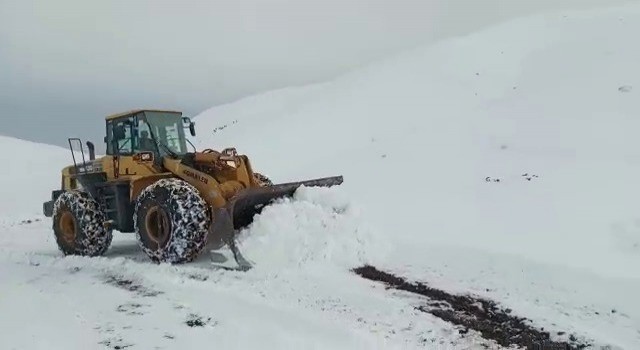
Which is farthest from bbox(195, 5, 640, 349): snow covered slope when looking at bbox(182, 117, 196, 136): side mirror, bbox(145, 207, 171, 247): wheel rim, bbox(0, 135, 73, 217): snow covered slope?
bbox(0, 135, 73, 217): snow covered slope

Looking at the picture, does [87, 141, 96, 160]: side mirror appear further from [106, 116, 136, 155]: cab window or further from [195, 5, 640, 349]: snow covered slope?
[195, 5, 640, 349]: snow covered slope

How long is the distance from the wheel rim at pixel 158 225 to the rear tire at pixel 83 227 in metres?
1.51

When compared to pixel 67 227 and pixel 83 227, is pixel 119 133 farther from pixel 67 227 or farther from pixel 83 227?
pixel 67 227

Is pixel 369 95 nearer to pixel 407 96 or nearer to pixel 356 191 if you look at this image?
pixel 407 96

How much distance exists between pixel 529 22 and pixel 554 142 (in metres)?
21.5

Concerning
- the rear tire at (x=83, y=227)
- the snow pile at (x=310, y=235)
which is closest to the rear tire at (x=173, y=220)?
the snow pile at (x=310, y=235)

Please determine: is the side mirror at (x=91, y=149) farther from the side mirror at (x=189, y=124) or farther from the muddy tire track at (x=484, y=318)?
the muddy tire track at (x=484, y=318)

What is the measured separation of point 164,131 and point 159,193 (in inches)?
61.5

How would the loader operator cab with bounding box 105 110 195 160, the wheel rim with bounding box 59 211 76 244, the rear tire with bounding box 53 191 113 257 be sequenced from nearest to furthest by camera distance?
the loader operator cab with bounding box 105 110 195 160, the rear tire with bounding box 53 191 113 257, the wheel rim with bounding box 59 211 76 244

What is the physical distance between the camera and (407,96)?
26906 mm

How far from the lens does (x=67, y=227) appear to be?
9.75 metres

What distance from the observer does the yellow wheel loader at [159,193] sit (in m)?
7.63

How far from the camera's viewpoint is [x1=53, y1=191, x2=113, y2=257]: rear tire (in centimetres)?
914

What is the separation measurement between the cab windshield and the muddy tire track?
381cm
